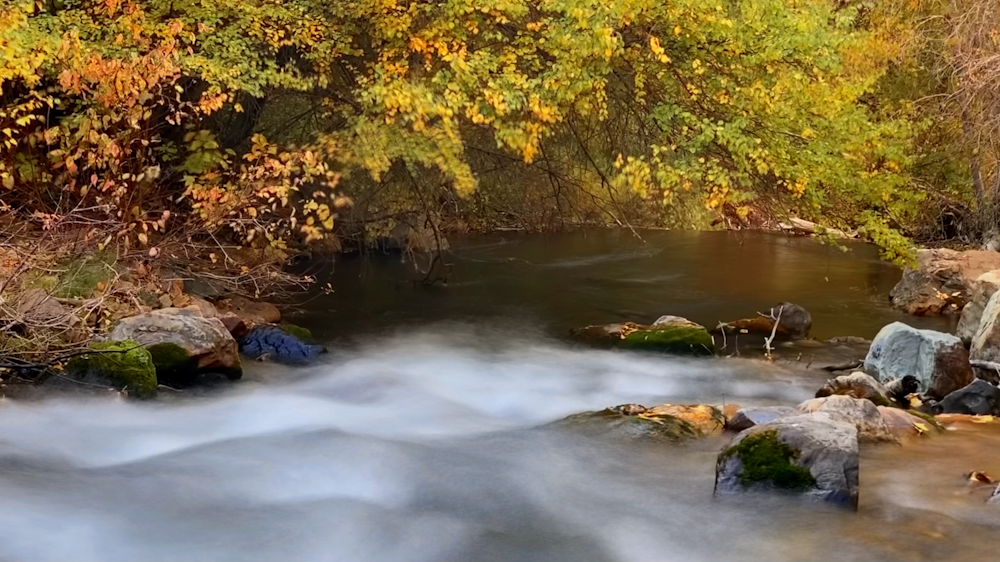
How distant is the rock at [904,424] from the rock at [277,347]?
5967mm

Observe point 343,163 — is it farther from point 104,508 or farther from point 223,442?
point 104,508

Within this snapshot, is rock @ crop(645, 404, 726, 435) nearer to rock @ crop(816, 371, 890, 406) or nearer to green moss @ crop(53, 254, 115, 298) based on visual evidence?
rock @ crop(816, 371, 890, 406)

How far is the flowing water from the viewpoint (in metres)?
6.24

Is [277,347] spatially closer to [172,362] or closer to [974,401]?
[172,362]

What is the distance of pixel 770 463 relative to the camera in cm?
676

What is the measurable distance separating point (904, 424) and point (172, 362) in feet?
21.4

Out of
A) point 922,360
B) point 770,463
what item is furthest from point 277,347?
point 922,360

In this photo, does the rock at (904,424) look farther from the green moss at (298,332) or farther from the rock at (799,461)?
the green moss at (298,332)

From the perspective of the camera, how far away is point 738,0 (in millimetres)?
11641

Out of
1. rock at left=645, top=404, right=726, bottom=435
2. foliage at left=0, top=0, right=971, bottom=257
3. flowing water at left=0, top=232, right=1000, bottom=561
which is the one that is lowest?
flowing water at left=0, top=232, right=1000, bottom=561

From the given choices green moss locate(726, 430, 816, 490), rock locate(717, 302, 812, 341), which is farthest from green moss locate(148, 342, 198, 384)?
rock locate(717, 302, 812, 341)

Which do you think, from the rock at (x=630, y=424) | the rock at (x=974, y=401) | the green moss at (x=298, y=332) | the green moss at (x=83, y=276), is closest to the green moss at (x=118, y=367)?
the green moss at (x=83, y=276)

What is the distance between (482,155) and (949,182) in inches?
383

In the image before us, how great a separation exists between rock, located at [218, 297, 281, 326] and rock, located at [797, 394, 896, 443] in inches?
265
